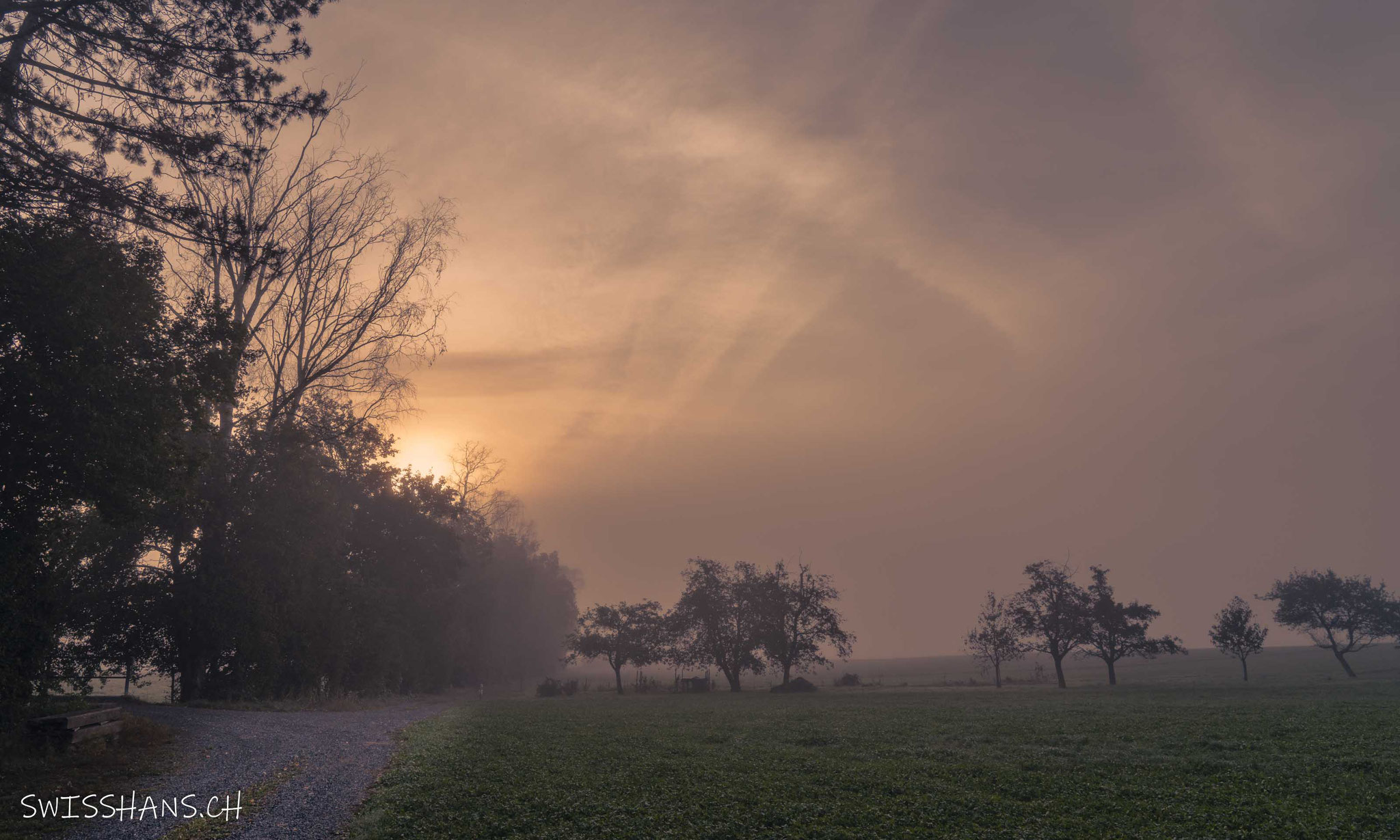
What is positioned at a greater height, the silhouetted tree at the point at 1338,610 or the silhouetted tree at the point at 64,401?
the silhouetted tree at the point at 64,401

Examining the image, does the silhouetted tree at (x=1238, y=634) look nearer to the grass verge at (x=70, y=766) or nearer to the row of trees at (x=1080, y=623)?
the row of trees at (x=1080, y=623)

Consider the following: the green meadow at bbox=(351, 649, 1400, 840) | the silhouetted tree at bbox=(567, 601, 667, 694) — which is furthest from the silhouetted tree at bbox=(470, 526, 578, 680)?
the green meadow at bbox=(351, 649, 1400, 840)

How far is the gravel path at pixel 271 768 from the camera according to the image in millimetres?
12766

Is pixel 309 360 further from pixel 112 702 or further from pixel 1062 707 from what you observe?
pixel 1062 707

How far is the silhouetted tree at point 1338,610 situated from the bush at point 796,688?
58082mm

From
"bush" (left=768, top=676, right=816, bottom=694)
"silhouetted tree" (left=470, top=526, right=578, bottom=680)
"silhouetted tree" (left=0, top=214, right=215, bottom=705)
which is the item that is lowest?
"bush" (left=768, top=676, right=816, bottom=694)

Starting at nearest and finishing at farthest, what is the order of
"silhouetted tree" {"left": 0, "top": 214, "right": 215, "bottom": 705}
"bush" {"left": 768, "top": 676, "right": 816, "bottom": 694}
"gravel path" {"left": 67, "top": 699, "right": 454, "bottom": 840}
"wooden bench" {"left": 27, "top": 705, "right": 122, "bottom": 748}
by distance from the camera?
"gravel path" {"left": 67, "top": 699, "right": 454, "bottom": 840} → "wooden bench" {"left": 27, "top": 705, "right": 122, "bottom": 748} → "silhouetted tree" {"left": 0, "top": 214, "right": 215, "bottom": 705} → "bush" {"left": 768, "top": 676, "right": 816, "bottom": 694}

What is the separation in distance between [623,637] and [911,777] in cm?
7097

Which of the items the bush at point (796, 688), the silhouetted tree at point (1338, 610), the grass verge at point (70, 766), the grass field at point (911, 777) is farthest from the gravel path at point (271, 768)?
the silhouetted tree at point (1338, 610)

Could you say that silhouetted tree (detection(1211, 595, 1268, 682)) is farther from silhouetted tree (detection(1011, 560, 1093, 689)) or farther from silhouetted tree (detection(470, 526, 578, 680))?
silhouetted tree (detection(470, 526, 578, 680))

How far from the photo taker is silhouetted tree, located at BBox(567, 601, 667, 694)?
3307 inches

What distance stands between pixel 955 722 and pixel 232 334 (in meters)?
34.5

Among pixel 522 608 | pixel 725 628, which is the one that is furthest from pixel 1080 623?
pixel 522 608

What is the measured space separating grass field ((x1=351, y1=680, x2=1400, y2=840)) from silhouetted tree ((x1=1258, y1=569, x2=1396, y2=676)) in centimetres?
6169
